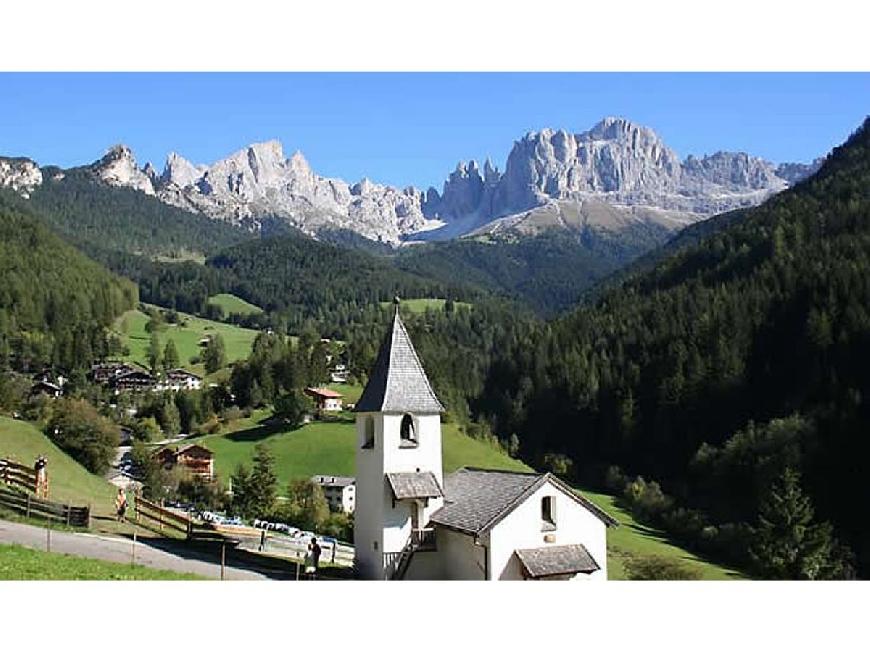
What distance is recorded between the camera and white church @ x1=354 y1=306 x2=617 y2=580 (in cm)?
2389

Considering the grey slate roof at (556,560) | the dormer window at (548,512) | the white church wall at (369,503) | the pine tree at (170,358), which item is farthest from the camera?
the pine tree at (170,358)

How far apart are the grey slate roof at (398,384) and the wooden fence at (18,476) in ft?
38.4

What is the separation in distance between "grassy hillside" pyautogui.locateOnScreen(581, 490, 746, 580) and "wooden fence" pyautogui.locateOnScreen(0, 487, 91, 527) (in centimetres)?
2376

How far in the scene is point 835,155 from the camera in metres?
152

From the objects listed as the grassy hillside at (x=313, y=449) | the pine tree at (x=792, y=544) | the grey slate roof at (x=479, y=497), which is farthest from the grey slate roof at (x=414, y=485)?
the grassy hillside at (x=313, y=449)

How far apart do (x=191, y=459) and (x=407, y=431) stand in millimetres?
50243

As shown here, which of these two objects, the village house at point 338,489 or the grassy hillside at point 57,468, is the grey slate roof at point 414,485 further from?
the village house at point 338,489

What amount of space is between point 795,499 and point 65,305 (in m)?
112

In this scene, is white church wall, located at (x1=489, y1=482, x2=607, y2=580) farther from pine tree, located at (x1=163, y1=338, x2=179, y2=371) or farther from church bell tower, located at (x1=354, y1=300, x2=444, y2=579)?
pine tree, located at (x1=163, y1=338, x2=179, y2=371)

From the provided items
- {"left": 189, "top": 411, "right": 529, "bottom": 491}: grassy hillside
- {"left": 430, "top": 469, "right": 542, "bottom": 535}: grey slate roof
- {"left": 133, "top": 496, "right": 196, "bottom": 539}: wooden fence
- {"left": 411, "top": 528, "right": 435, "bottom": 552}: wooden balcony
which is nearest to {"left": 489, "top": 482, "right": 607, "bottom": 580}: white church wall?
{"left": 430, "top": 469, "right": 542, "bottom": 535}: grey slate roof

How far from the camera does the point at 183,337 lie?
160 meters

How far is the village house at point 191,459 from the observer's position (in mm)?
70312

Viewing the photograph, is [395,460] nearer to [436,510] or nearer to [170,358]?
[436,510]
